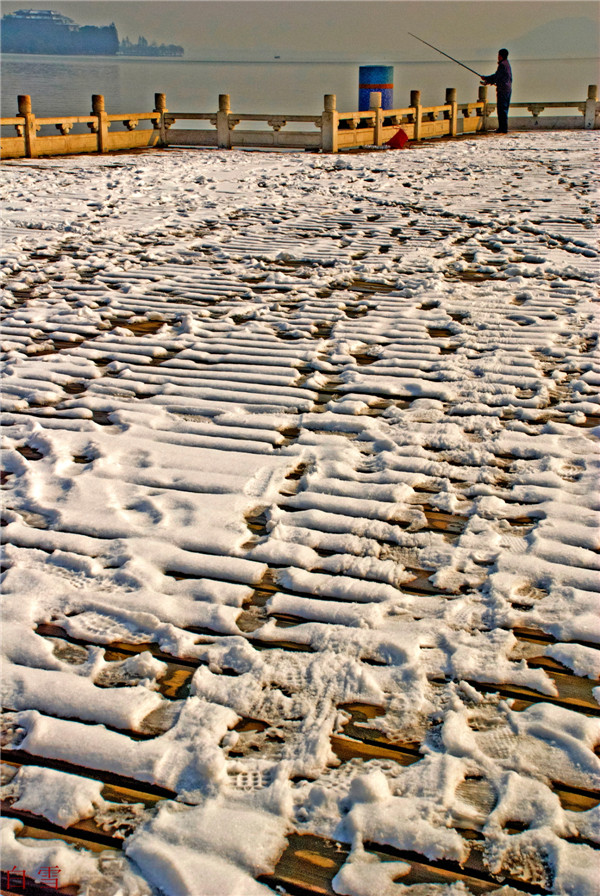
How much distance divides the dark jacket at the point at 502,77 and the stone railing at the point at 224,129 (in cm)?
199

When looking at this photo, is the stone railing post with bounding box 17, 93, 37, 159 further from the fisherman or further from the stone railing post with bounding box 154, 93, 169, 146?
the fisherman

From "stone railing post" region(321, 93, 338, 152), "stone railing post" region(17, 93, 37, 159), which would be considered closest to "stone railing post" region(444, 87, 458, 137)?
"stone railing post" region(321, 93, 338, 152)

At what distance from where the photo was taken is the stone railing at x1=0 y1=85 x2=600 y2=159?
56.0ft

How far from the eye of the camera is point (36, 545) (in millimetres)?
2795

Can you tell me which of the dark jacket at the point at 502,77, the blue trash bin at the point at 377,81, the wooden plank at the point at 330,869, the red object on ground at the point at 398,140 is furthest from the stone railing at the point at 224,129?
the wooden plank at the point at 330,869

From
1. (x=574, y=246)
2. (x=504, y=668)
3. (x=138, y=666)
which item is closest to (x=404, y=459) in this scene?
(x=504, y=668)

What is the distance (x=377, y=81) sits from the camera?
24.0 metres

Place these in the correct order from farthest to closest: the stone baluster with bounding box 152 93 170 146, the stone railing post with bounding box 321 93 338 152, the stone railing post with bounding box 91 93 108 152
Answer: the stone baluster with bounding box 152 93 170 146 < the stone railing post with bounding box 321 93 338 152 < the stone railing post with bounding box 91 93 108 152

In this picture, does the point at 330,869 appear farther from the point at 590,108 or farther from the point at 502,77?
the point at 590,108

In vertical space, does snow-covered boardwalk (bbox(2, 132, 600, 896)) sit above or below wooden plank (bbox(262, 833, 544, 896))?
above

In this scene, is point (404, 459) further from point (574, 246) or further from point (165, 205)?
point (165, 205)

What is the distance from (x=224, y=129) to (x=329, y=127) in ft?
10.3

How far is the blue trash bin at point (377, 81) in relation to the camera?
2386 centimetres

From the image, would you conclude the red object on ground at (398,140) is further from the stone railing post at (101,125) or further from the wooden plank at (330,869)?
the wooden plank at (330,869)
